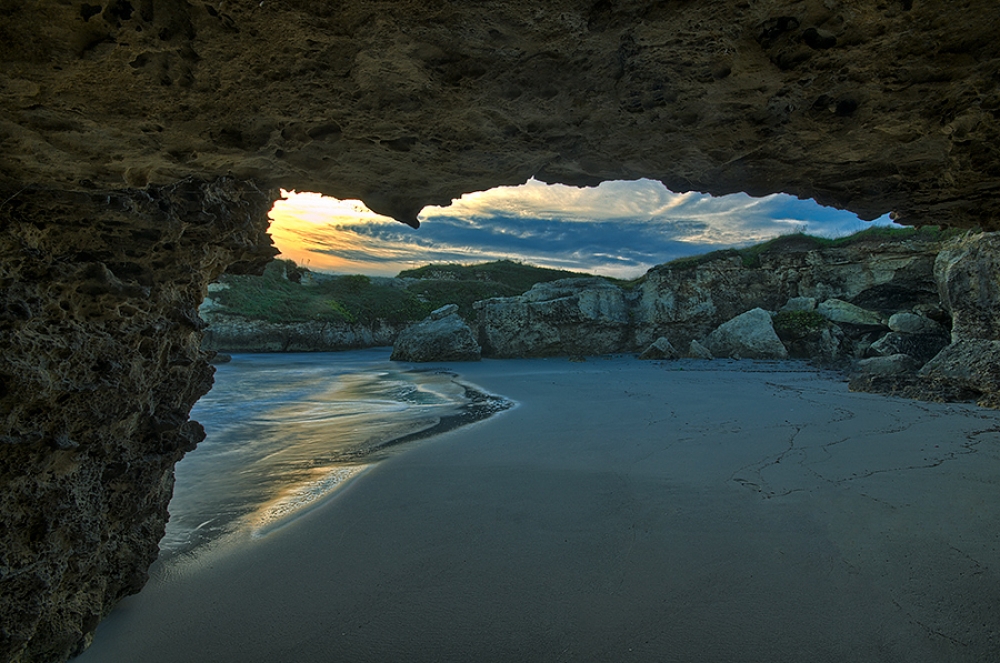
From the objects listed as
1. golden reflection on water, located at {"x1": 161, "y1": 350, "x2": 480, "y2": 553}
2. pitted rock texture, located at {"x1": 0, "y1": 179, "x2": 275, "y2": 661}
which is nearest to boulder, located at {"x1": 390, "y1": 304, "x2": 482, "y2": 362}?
golden reflection on water, located at {"x1": 161, "y1": 350, "x2": 480, "y2": 553}

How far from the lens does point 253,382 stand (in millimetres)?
13828

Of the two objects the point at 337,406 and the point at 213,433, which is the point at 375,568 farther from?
the point at 337,406

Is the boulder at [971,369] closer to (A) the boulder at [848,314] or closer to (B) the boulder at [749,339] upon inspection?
(B) the boulder at [749,339]

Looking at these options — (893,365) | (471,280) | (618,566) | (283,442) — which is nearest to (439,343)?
(283,442)

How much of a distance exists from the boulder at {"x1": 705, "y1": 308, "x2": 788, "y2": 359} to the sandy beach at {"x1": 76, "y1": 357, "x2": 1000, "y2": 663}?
12.7m

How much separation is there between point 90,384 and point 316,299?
103ft

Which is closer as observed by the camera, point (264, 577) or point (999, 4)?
point (999, 4)

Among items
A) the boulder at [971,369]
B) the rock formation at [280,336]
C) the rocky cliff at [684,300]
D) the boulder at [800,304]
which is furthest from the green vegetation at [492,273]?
the boulder at [971,369]

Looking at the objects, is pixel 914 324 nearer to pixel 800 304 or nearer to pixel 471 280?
pixel 800 304

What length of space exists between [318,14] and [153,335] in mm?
2220

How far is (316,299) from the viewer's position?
31.7 meters

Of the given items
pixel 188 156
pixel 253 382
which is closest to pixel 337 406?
Answer: pixel 253 382

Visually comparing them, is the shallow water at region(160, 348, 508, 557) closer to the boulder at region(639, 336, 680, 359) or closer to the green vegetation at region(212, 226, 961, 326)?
the green vegetation at region(212, 226, 961, 326)

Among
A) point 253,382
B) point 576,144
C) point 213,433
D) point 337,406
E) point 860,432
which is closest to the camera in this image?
point 576,144
